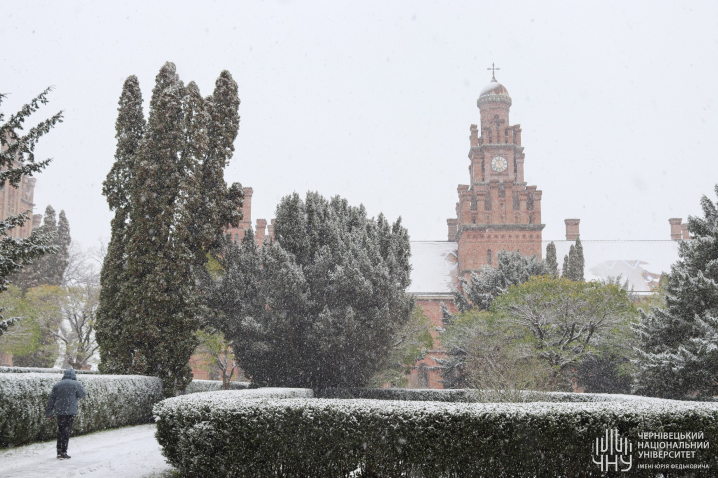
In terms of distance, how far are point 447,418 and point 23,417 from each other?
7.74m

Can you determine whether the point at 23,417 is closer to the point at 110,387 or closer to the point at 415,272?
the point at 110,387

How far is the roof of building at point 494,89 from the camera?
46.8 meters

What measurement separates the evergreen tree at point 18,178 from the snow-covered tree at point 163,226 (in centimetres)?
589

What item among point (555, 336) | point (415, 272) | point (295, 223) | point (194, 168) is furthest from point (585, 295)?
point (415, 272)

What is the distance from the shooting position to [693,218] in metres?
18.7

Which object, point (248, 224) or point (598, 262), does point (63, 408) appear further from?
point (598, 262)

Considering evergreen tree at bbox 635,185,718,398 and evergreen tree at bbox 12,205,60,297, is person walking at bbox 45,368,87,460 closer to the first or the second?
evergreen tree at bbox 635,185,718,398

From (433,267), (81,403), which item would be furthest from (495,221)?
(81,403)

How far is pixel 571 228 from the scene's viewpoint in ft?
153

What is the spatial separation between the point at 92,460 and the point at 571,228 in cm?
4182

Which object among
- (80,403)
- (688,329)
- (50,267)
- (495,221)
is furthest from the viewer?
(495,221)

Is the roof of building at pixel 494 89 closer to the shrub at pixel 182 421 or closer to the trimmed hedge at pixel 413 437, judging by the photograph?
the trimmed hedge at pixel 413 437

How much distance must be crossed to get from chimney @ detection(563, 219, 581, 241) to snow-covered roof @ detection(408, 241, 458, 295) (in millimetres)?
8348

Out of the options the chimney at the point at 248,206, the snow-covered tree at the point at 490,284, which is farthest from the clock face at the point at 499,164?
the chimney at the point at 248,206
